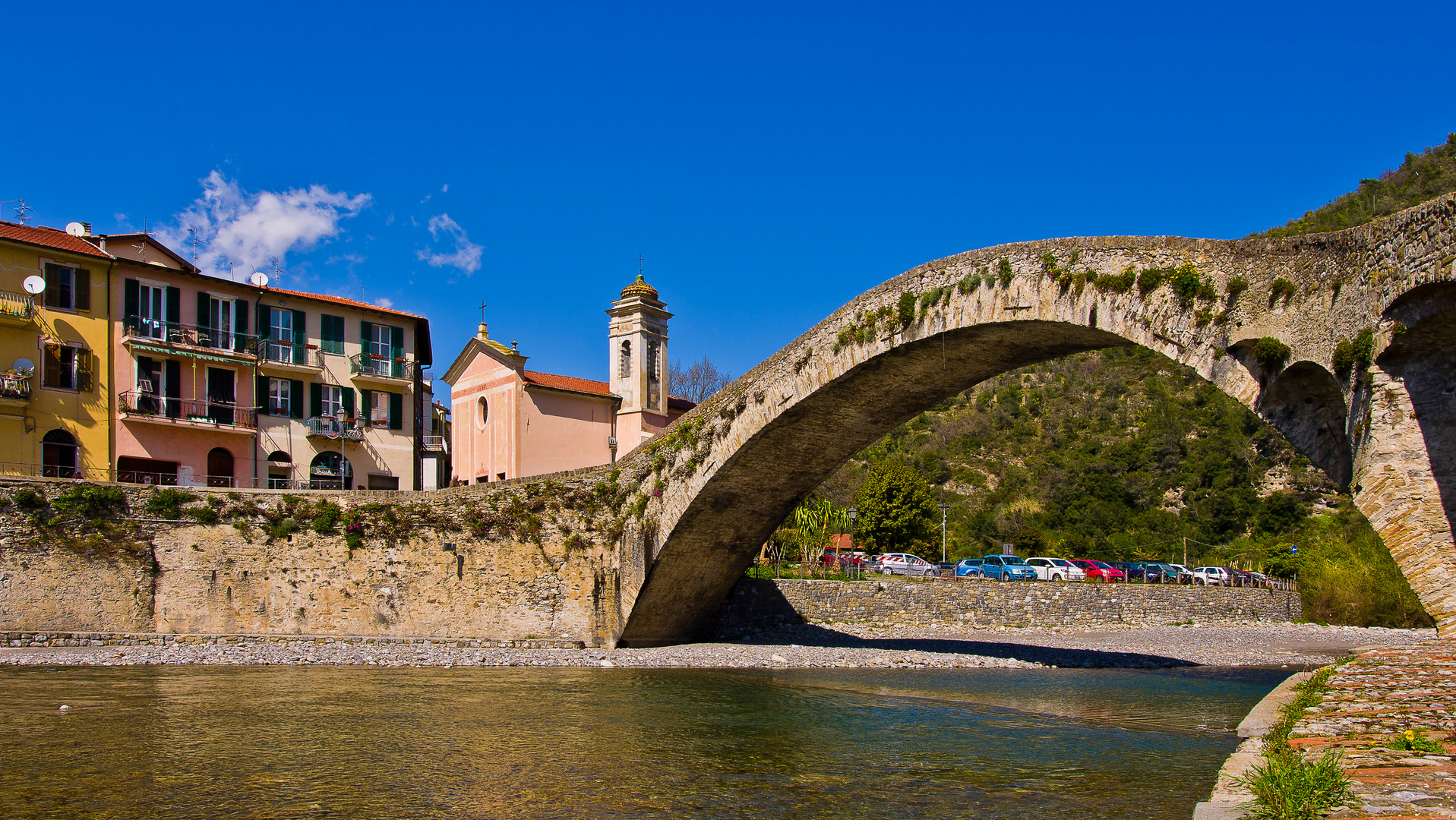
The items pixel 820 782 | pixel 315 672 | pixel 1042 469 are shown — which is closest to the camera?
pixel 820 782

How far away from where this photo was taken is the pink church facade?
29.2m

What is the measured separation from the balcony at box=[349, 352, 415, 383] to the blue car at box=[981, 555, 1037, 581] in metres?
17.5

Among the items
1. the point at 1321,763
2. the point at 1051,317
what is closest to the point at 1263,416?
the point at 1051,317

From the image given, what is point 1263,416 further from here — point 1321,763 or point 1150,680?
point 1150,680

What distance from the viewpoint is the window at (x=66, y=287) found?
22.2m

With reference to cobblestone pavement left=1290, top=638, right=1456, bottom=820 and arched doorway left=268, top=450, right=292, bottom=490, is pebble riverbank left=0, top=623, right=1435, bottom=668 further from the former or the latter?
cobblestone pavement left=1290, top=638, right=1456, bottom=820

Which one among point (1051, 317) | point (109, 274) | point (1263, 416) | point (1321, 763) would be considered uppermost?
point (109, 274)

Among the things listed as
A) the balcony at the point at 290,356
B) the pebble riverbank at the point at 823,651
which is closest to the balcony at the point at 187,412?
the balcony at the point at 290,356

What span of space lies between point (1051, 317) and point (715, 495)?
714 centimetres

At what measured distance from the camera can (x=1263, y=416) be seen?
31.2 feet

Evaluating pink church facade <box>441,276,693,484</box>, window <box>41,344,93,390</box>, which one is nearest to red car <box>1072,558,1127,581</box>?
pink church facade <box>441,276,693,484</box>

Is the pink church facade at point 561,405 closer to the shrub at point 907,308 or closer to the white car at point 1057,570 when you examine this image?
the white car at point 1057,570

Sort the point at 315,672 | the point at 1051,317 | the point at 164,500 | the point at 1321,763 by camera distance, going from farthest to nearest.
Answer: the point at 164,500, the point at 315,672, the point at 1051,317, the point at 1321,763

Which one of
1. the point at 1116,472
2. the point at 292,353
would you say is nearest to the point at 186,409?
the point at 292,353
